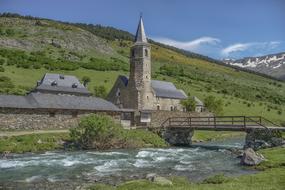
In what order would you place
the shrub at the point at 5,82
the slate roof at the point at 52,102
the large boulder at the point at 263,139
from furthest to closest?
1. the shrub at the point at 5,82
2. the slate roof at the point at 52,102
3. the large boulder at the point at 263,139

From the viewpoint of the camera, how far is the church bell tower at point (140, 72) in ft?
189

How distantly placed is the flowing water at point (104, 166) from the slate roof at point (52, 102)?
9678 mm

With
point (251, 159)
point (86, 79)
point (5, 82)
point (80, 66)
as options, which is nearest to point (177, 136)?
point (251, 159)

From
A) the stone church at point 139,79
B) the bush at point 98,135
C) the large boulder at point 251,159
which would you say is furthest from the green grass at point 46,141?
the stone church at point 139,79

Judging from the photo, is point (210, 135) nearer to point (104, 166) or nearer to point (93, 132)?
point (93, 132)

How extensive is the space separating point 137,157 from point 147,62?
104 ft

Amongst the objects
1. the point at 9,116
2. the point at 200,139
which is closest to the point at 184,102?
the point at 200,139

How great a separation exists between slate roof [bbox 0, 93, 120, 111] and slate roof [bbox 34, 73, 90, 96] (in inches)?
597

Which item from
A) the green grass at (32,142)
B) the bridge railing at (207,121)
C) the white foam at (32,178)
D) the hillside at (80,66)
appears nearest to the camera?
the white foam at (32,178)

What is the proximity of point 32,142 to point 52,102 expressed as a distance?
29.8ft

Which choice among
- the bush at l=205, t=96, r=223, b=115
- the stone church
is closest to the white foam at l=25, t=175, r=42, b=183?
the stone church

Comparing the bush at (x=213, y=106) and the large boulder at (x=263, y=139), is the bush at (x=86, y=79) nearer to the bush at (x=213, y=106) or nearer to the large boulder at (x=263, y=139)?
the bush at (x=213, y=106)

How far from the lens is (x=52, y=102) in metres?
40.7

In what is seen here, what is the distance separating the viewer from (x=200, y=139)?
48.3 m
